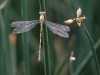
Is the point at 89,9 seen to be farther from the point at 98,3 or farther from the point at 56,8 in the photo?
the point at 56,8

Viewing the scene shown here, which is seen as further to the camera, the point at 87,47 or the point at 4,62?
the point at 87,47

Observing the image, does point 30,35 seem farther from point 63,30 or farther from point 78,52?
Answer: point 63,30

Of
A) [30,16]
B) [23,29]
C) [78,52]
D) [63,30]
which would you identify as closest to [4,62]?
[23,29]

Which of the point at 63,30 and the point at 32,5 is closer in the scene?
the point at 63,30

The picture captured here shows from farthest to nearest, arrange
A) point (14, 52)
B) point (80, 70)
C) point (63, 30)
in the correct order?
point (14, 52) < point (80, 70) < point (63, 30)

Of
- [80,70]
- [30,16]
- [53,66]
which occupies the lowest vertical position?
[53,66]

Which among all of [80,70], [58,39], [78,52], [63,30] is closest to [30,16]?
[58,39]

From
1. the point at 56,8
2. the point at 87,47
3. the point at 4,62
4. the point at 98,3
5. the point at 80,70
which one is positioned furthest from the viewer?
the point at 56,8

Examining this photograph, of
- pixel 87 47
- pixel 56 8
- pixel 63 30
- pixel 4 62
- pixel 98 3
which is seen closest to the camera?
pixel 63 30

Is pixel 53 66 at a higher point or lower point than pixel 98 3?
lower
